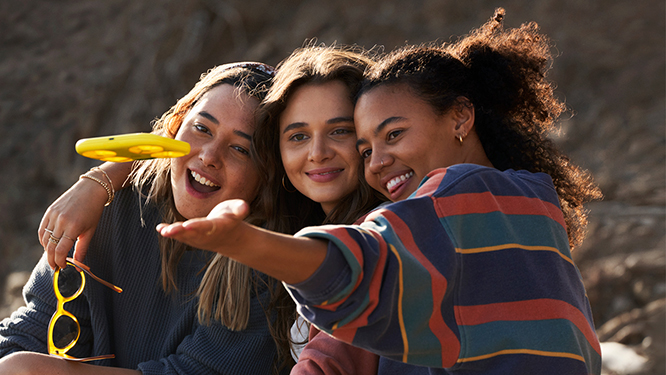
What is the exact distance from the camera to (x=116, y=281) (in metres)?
1.90

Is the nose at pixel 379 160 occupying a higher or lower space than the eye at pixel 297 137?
lower

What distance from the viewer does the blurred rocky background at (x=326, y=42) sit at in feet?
10.1

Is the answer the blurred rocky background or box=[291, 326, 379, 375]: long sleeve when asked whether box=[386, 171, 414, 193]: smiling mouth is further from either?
the blurred rocky background

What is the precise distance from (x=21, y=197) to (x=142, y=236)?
385 centimetres

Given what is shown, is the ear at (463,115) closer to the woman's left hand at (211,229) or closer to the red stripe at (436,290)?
the red stripe at (436,290)

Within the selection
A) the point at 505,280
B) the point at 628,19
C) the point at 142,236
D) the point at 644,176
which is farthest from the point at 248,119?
the point at 628,19

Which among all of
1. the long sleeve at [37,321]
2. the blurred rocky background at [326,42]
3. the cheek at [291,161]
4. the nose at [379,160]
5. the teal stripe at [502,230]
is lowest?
the long sleeve at [37,321]

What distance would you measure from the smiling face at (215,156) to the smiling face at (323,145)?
0.15 meters

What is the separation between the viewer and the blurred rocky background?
10.1ft

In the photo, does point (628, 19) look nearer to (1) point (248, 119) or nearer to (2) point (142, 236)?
(1) point (248, 119)

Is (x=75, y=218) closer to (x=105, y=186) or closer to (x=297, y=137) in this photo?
(x=105, y=186)

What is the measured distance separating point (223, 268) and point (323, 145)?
48 cm

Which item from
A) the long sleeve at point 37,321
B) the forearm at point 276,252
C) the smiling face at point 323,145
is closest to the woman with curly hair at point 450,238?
the forearm at point 276,252

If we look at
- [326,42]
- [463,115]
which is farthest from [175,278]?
[326,42]
